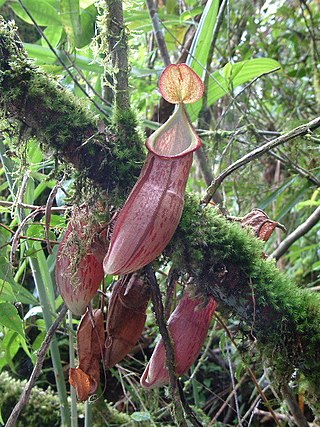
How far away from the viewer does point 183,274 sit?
659mm


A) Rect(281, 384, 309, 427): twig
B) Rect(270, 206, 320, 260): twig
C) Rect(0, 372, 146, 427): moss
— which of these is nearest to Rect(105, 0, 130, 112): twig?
Rect(281, 384, 309, 427): twig

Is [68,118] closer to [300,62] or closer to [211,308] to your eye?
[211,308]

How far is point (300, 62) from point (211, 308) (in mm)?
1724

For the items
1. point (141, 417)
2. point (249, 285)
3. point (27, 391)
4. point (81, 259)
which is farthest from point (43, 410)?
point (249, 285)

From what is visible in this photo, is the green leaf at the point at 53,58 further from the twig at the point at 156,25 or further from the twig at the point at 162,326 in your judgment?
the twig at the point at 162,326

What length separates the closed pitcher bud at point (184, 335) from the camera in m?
0.68

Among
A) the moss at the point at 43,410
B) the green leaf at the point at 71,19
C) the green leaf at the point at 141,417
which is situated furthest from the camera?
the moss at the point at 43,410

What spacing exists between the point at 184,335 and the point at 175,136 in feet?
0.95

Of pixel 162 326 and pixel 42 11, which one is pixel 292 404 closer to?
pixel 162 326

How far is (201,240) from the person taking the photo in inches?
23.8

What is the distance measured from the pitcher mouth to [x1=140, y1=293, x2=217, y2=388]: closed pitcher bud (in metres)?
0.22

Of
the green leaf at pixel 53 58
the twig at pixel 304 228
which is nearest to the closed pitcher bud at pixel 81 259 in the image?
the green leaf at pixel 53 58

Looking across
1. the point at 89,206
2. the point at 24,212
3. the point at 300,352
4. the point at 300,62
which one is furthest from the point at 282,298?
the point at 300,62

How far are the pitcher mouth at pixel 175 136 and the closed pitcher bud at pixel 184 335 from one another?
0.71 ft
